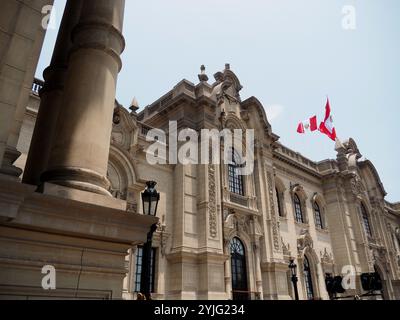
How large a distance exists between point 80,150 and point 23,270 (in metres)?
1.57

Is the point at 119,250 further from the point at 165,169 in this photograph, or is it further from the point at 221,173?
the point at 221,173

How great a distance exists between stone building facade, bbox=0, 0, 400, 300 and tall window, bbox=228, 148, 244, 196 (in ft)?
0.35

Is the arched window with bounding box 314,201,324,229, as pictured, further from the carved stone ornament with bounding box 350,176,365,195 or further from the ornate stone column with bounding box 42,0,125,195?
the ornate stone column with bounding box 42,0,125,195

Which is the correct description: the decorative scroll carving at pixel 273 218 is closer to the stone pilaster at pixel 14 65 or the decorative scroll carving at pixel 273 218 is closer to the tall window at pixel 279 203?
the tall window at pixel 279 203

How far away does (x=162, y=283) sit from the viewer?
15.4 m

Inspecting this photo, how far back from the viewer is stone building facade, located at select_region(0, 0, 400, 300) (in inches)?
147

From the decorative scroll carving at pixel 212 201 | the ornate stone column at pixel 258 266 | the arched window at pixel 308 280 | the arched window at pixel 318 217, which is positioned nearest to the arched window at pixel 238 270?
the ornate stone column at pixel 258 266

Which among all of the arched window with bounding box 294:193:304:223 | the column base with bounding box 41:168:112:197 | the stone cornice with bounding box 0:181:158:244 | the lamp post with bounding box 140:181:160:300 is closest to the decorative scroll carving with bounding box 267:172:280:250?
the arched window with bounding box 294:193:304:223

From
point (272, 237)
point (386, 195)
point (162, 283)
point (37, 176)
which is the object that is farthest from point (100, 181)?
point (386, 195)

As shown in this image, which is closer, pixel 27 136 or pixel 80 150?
pixel 80 150

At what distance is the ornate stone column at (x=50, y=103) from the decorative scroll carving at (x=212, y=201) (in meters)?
12.4

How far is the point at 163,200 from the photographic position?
17.1m

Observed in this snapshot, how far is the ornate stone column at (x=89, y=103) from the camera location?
4.27m

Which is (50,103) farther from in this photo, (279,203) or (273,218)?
(279,203)
